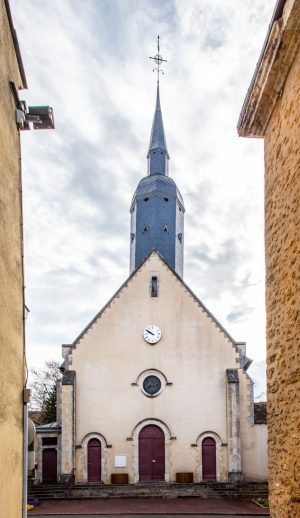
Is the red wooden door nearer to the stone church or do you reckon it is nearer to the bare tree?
the stone church

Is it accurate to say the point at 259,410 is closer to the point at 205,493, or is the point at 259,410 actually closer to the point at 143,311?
the point at 205,493

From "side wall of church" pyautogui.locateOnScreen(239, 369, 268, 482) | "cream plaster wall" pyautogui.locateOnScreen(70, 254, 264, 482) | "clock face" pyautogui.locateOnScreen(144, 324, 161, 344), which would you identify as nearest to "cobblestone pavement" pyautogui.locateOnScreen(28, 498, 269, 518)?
"cream plaster wall" pyautogui.locateOnScreen(70, 254, 264, 482)

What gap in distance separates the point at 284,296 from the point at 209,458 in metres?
20.9

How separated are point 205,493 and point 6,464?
17826mm

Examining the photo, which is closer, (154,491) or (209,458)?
(154,491)

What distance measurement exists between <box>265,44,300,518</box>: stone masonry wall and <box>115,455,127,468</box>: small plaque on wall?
19.8 metres

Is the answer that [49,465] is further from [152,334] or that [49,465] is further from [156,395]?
[152,334]

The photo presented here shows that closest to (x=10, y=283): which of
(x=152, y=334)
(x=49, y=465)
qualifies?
(x=152, y=334)

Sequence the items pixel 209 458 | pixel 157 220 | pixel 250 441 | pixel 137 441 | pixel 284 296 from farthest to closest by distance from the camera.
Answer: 1. pixel 157 220
2. pixel 250 441
3. pixel 137 441
4. pixel 209 458
5. pixel 284 296

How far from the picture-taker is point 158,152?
34469 mm

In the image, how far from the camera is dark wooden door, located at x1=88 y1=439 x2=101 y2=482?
Result: 23984 mm

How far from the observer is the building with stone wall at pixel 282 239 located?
4.92m

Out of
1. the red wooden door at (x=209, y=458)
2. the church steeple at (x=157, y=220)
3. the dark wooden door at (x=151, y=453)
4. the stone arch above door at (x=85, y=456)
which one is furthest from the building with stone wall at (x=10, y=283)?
the church steeple at (x=157, y=220)

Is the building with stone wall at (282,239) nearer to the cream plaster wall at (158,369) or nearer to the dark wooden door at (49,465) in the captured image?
the cream plaster wall at (158,369)
